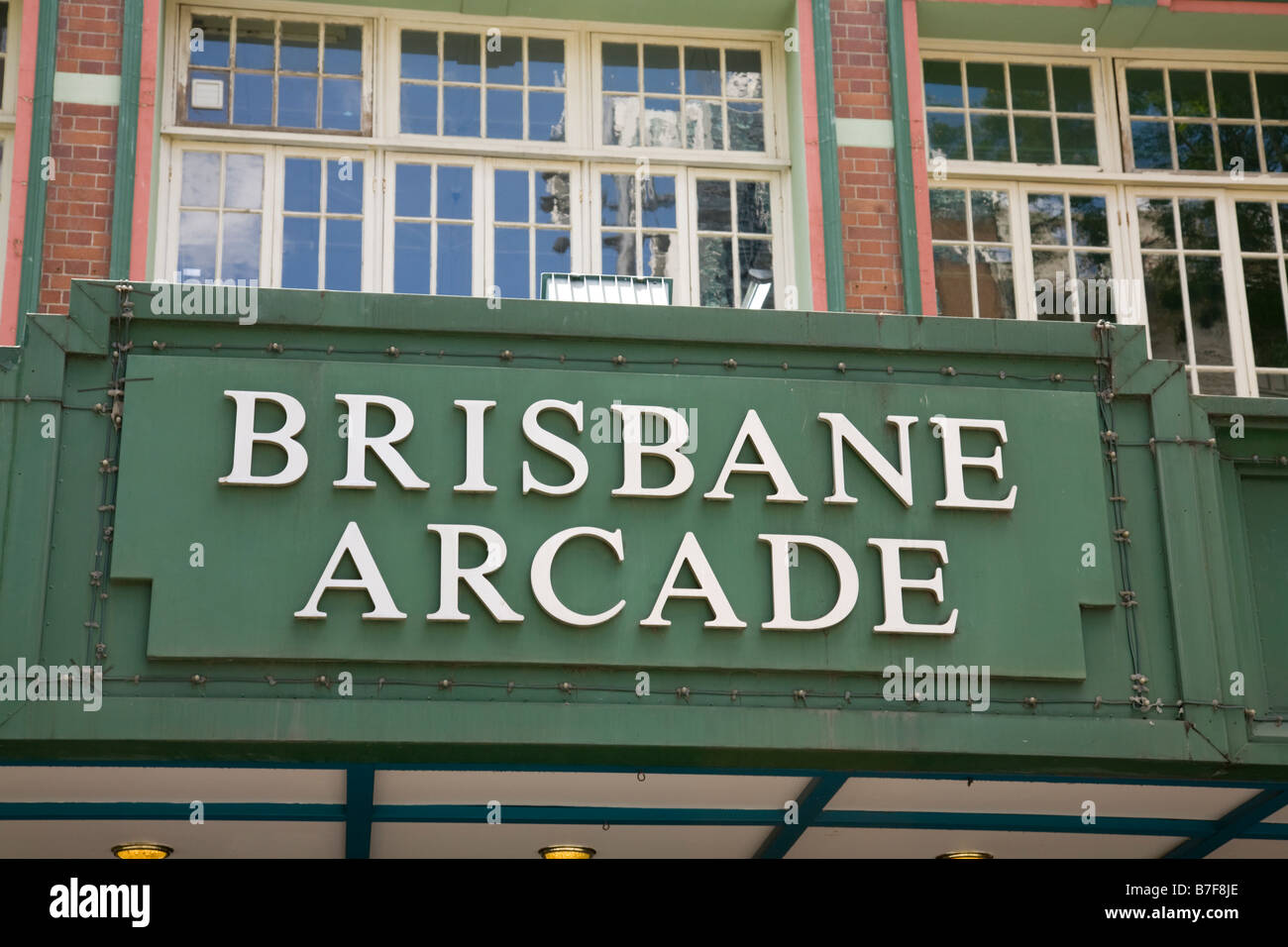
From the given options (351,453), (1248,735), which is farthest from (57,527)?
(1248,735)

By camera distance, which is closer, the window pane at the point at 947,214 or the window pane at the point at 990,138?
the window pane at the point at 947,214

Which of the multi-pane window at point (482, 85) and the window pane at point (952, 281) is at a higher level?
the multi-pane window at point (482, 85)

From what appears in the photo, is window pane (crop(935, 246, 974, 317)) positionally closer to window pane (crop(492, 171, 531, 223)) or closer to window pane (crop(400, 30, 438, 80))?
window pane (crop(492, 171, 531, 223))

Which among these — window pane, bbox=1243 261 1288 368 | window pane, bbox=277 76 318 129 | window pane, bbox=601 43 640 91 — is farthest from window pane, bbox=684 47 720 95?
window pane, bbox=1243 261 1288 368

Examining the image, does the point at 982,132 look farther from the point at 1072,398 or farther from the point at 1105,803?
the point at 1105,803

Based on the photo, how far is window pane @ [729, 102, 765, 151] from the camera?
1199 cm

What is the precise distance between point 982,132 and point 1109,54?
1170 millimetres

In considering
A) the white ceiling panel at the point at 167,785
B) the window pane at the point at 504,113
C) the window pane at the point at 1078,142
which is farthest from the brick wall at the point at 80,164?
the window pane at the point at 1078,142

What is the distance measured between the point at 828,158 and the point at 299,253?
342 cm

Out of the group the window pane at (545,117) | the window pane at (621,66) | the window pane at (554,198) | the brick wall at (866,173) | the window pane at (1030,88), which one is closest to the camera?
the brick wall at (866,173)

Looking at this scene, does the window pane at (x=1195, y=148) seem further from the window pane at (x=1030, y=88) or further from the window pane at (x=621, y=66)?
the window pane at (x=621, y=66)

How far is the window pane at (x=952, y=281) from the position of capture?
11.7m

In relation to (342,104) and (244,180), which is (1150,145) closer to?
(342,104)

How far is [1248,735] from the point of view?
360 inches
